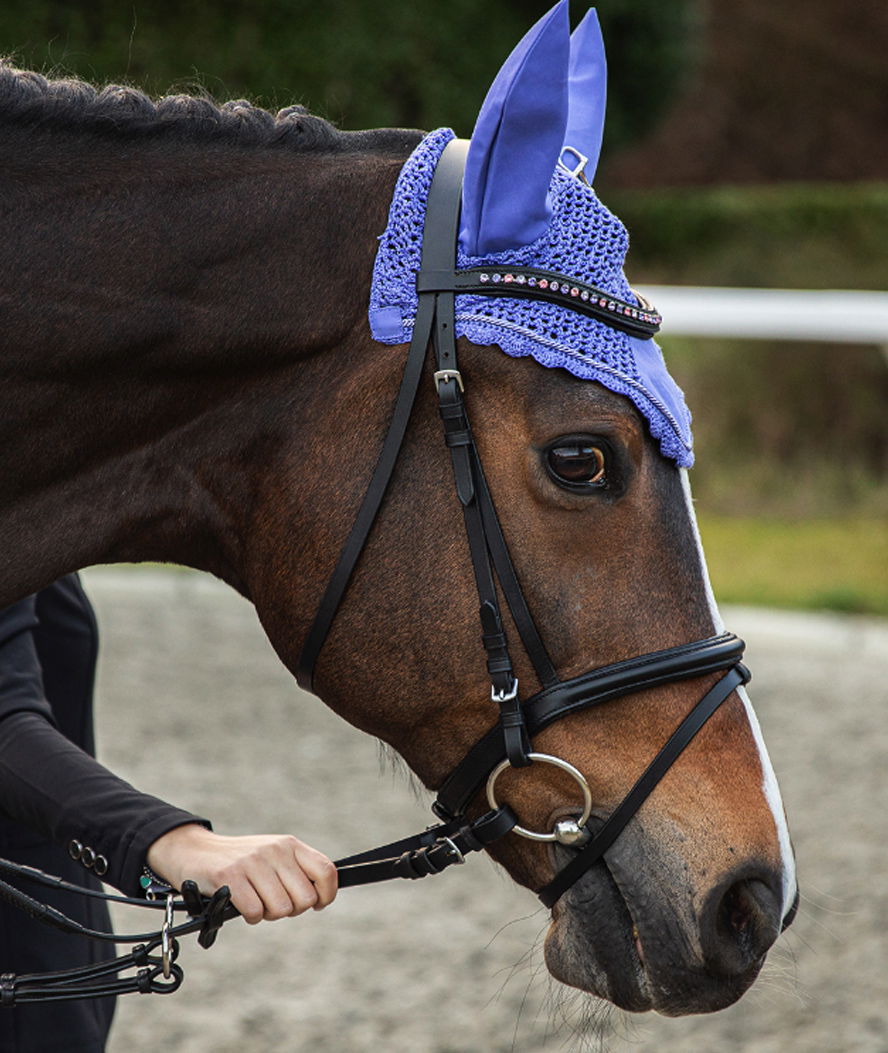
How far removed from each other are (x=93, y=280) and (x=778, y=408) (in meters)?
8.84

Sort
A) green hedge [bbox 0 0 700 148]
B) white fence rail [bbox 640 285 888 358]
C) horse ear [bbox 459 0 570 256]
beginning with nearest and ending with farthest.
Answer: horse ear [bbox 459 0 570 256]
white fence rail [bbox 640 285 888 358]
green hedge [bbox 0 0 700 148]

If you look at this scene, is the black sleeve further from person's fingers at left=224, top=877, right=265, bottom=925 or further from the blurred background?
the blurred background

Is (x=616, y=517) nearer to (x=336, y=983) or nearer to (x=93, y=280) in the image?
(x=93, y=280)

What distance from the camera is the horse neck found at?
189cm

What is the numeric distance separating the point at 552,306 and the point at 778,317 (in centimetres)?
→ 615

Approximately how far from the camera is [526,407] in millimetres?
1889

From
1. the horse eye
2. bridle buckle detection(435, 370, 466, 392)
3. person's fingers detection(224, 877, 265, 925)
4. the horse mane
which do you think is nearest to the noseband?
bridle buckle detection(435, 370, 466, 392)

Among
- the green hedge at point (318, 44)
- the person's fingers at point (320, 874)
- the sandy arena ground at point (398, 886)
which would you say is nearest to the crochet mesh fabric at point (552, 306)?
the person's fingers at point (320, 874)

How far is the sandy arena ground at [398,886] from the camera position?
152 inches

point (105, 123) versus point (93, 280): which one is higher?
point (105, 123)

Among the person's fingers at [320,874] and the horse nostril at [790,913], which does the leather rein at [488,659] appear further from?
the horse nostril at [790,913]

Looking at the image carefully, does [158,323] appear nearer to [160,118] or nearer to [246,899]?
[160,118]

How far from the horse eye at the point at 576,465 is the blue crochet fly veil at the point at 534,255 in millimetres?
97

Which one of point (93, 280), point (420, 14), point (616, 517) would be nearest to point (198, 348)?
point (93, 280)
